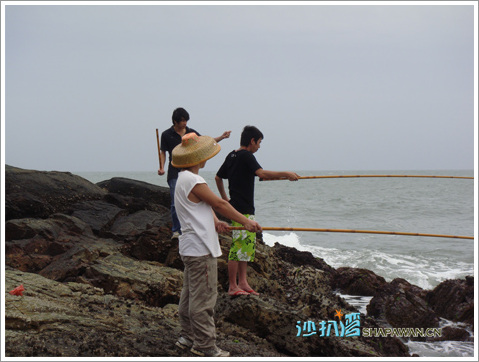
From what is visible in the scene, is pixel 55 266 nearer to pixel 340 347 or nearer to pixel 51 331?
pixel 51 331

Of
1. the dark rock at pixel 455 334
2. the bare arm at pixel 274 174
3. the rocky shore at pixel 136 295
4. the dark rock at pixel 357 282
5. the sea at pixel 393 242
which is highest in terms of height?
the bare arm at pixel 274 174

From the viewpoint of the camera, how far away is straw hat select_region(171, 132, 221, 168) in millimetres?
3863

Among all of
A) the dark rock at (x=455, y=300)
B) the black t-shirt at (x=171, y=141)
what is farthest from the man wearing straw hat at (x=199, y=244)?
the dark rock at (x=455, y=300)

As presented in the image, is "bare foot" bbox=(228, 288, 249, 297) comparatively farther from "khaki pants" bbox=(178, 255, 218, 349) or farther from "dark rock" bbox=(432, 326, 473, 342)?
"dark rock" bbox=(432, 326, 473, 342)

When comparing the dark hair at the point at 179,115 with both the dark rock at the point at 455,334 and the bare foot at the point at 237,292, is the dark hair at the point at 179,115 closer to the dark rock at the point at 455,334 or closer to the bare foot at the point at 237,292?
the bare foot at the point at 237,292

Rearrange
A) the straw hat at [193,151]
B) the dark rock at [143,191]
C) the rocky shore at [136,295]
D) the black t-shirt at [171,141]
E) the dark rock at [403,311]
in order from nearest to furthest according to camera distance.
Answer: the straw hat at [193,151] → the rocky shore at [136,295] → the black t-shirt at [171,141] → the dark rock at [403,311] → the dark rock at [143,191]

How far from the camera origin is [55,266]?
21.7 ft

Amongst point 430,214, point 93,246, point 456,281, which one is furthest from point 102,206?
point 430,214

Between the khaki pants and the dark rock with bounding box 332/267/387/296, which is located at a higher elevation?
the khaki pants

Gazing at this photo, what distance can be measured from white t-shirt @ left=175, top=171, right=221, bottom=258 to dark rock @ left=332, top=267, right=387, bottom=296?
6991 millimetres

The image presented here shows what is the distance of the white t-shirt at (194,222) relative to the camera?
3760 mm

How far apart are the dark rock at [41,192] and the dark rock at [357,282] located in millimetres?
6042

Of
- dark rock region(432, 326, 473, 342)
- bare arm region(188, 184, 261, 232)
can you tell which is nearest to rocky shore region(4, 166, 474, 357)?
dark rock region(432, 326, 473, 342)

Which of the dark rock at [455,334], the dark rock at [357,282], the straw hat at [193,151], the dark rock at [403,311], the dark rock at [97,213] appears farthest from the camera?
the dark rock at [357,282]
